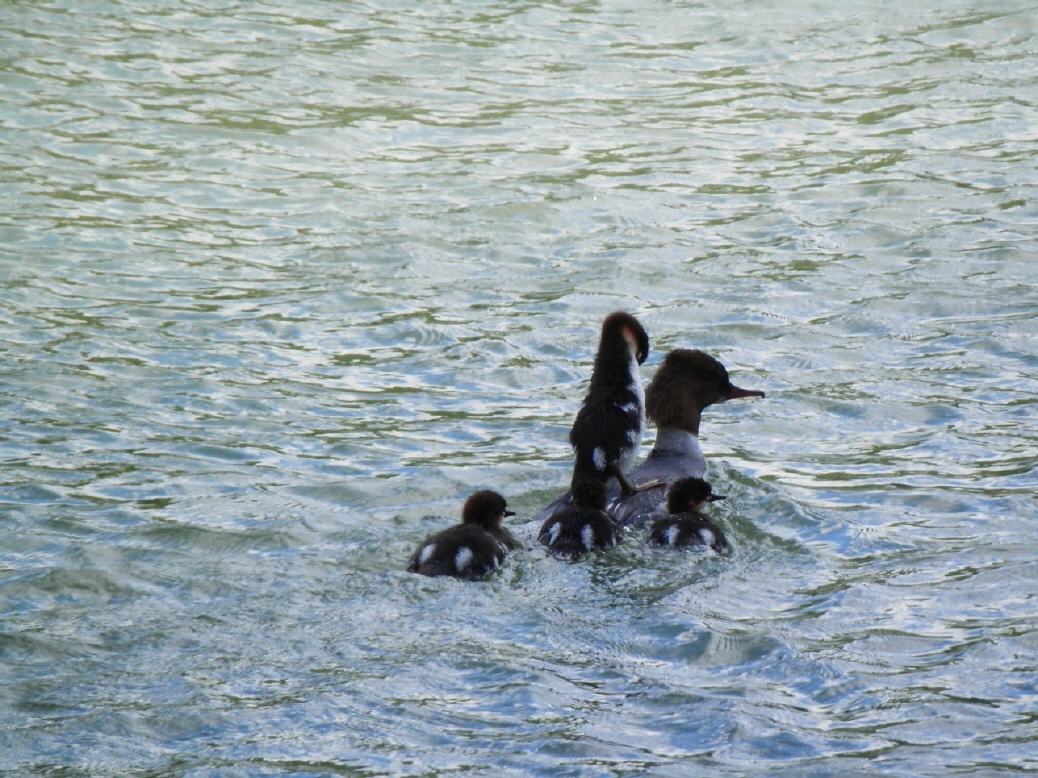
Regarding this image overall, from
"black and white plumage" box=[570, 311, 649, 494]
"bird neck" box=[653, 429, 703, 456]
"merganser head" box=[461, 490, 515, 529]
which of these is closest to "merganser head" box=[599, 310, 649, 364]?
"black and white plumage" box=[570, 311, 649, 494]

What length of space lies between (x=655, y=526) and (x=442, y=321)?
3407 mm

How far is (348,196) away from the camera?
12.6m

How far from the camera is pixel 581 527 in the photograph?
275 inches

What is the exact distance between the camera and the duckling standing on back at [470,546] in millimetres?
6656

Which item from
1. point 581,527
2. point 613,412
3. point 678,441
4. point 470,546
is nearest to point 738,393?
point 678,441

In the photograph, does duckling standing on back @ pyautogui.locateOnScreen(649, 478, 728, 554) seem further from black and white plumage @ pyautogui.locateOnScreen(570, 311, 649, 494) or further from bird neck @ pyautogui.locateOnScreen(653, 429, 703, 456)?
bird neck @ pyautogui.locateOnScreen(653, 429, 703, 456)

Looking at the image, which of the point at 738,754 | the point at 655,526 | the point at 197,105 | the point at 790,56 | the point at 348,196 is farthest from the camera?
the point at 790,56

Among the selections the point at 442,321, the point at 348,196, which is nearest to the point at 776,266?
the point at 442,321

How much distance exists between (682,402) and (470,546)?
1785mm

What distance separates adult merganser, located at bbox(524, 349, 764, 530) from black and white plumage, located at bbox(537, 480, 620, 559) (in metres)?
0.79

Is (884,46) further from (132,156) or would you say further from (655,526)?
(655,526)

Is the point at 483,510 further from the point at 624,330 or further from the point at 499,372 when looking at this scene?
the point at 499,372

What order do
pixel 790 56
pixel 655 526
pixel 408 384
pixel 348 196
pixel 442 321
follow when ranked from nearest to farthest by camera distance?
1. pixel 655 526
2. pixel 408 384
3. pixel 442 321
4. pixel 348 196
5. pixel 790 56

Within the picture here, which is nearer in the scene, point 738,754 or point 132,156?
point 738,754
